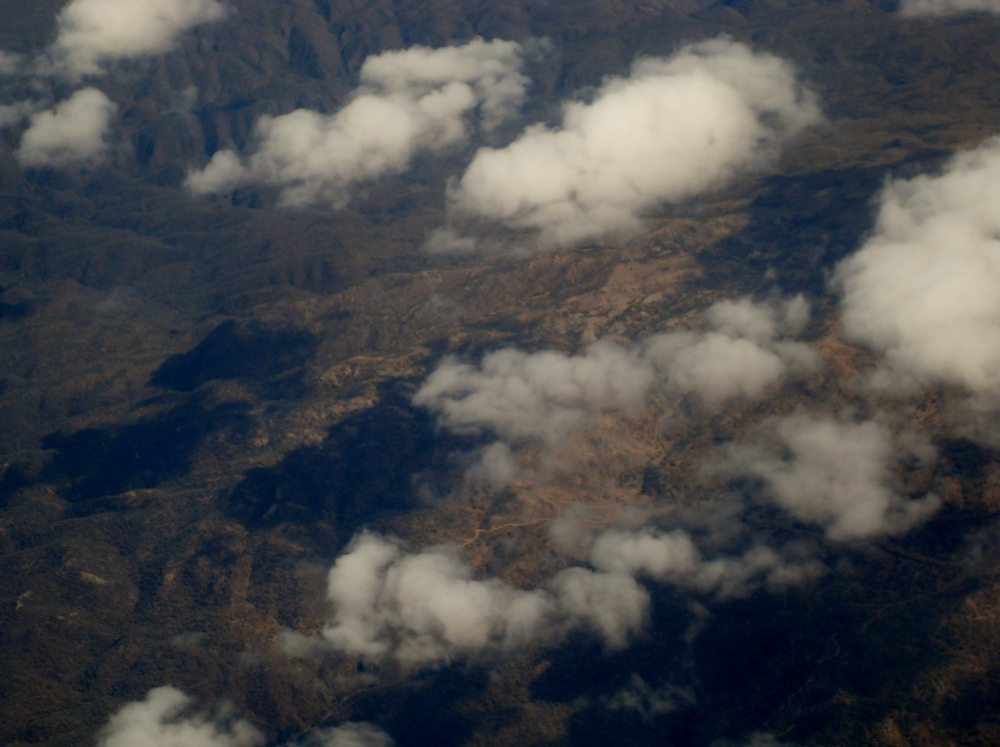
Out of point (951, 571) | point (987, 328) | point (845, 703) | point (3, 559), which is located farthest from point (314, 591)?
point (987, 328)

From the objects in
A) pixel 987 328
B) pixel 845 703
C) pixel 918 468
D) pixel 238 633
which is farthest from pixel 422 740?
pixel 987 328

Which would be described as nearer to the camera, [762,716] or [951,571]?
[762,716]

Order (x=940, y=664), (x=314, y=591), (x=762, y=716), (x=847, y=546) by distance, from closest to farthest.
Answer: (x=940, y=664)
(x=762, y=716)
(x=847, y=546)
(x=314, y=591)

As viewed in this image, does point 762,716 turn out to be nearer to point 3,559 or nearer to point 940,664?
point 940,664

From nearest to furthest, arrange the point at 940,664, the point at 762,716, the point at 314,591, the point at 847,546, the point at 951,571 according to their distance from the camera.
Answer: the point at 940,664
the point at 762,716
the point at 951,571
the point at 847,546
the point at 314,591

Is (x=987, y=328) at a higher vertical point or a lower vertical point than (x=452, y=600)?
higher

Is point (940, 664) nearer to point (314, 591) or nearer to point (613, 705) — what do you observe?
point (613, 705)

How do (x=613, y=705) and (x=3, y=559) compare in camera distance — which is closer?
(x=613, y=705)

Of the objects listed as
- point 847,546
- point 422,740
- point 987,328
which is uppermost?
point 987,328

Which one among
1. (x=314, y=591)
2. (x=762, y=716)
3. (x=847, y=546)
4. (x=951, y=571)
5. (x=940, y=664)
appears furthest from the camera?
A: (x=314, y=591)
